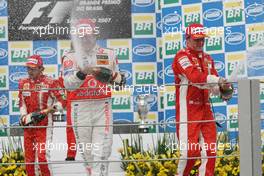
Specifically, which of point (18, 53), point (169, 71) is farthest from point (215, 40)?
point (18, 53)

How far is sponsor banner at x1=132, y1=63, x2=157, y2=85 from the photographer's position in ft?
31.0

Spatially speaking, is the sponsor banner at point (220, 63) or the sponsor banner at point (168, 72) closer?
the sponsor banner at point (220, 63)

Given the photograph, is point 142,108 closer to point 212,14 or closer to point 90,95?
point 212,14

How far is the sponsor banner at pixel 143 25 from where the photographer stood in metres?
9.45

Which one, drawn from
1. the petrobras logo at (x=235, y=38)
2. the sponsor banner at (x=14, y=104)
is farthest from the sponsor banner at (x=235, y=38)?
the sponsor banner at (x=14, y=104)

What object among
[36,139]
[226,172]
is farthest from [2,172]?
[226,172]

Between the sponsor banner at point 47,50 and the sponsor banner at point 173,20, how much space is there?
3.76ft

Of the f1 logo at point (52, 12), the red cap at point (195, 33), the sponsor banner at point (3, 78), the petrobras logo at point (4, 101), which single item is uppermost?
the f1 logo at point (52, 12)

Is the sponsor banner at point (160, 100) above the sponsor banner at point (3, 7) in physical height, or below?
below

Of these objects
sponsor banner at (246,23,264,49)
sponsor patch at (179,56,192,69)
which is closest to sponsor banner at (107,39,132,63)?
sponsor banner at (246,23,264,49)

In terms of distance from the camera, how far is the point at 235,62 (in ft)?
28.8

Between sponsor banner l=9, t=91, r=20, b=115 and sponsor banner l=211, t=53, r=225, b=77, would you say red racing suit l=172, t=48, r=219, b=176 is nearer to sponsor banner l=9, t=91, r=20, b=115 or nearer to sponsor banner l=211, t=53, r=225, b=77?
sponsor banner l=211, t=53, r=225, b=77

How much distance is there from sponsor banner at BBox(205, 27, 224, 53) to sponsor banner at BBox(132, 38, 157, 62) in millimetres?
697

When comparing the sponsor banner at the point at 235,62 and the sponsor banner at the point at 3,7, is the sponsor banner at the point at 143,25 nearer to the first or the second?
the sponsor banner at the point at 235,62
